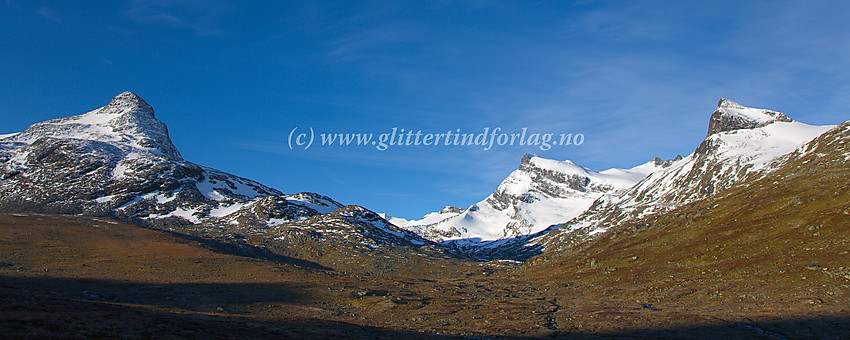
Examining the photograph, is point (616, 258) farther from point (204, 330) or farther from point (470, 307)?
point (204, 330)

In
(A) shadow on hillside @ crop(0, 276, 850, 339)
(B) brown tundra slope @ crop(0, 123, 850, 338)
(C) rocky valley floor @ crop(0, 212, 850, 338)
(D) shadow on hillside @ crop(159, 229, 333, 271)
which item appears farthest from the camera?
(D) shadow on hillside @ crop(159, 229, 333, 271)

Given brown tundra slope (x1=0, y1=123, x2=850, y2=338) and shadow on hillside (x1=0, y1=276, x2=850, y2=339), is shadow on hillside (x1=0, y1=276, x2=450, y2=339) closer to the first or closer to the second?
shadow on hillside (x1=0, y1=276, x2=850, y2=339)

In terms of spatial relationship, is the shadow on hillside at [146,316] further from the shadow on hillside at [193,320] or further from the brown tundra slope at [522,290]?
the brown tundra slope at [522,290]

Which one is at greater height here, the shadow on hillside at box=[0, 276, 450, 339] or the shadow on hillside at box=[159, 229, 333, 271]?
the shadow on hillside at box=[159, 229, 333, 271]

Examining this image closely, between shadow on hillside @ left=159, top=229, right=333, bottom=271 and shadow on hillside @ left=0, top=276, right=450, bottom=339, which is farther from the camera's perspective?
shadow on hillside @ left=159, top=229, right=333, bottom=271

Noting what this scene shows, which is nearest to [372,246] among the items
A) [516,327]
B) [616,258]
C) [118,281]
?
[616,258]

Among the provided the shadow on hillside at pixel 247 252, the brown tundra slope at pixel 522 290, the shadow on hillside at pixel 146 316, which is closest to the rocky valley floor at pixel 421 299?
the shadow on hillside at pixel 146 316

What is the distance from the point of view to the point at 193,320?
34.6 metres

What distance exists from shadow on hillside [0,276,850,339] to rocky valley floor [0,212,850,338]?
12cm

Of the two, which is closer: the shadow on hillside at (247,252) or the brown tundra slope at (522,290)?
the brown tundra slope at (522,290)

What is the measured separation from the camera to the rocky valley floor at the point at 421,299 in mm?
33719

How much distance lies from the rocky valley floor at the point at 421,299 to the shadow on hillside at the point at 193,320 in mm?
119

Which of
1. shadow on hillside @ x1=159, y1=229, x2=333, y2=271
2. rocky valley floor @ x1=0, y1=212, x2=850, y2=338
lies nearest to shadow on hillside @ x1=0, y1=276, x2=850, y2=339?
rocky valley floor @ x1=0, y1=212, x2=850, y2=338

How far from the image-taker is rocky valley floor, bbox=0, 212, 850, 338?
3372 cm
